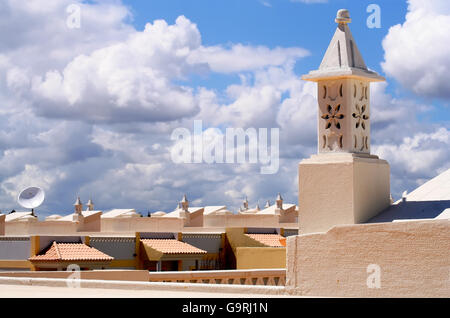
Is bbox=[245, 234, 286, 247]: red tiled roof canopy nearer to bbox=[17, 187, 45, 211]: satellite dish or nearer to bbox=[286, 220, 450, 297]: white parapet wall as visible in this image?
bbox=[17, 187, 45, 211]: satellite dish

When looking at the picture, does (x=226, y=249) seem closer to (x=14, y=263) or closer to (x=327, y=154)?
(x=14, y=263)

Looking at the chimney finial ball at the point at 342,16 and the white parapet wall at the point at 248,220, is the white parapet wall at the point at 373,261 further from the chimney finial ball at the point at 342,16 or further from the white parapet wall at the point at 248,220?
the white parapet wall at the point at 248,220

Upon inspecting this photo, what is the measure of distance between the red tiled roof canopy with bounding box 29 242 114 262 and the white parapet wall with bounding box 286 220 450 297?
17.9 meters

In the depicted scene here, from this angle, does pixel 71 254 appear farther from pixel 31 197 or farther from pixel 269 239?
pixel 31 197

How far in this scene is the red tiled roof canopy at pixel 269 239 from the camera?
38.9 metres

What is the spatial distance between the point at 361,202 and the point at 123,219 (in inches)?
1208

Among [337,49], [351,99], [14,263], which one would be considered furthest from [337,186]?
[14,263]

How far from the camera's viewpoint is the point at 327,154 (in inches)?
694

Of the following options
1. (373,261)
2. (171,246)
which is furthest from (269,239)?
(373,261)

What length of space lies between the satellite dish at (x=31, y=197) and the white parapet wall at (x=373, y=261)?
37006mm

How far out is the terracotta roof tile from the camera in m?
35.3

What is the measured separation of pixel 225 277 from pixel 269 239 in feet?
60.9

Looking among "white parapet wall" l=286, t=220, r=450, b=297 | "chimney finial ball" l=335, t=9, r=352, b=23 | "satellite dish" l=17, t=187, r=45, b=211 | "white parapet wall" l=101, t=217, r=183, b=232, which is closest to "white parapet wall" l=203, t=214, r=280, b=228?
"white parapet wall" l=101, t=217, r=183, b=232
